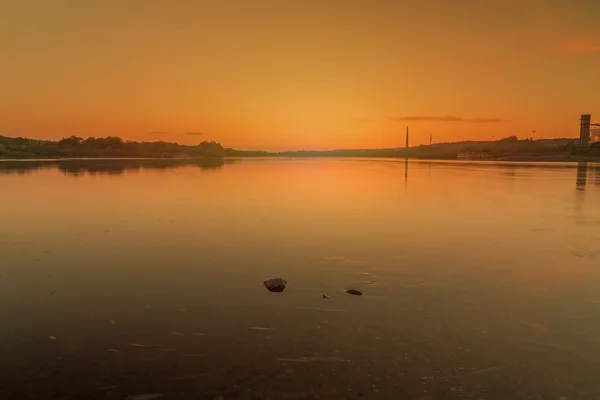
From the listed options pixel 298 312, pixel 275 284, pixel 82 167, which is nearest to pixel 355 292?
pixel 298 312

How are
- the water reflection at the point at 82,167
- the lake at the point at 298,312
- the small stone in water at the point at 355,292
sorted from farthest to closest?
the water reflection at the point at 82,167 → the small stone in water at the point at 355,292 → the lake at the point at 298,312

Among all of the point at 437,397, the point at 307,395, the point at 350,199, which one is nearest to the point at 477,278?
the point at 437,397

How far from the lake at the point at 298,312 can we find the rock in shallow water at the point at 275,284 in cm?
45

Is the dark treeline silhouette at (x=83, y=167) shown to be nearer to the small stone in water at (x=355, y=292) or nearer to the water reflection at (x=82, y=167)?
the water reflection at (x=82, y=167)

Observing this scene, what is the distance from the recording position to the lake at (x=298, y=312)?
7355 mm

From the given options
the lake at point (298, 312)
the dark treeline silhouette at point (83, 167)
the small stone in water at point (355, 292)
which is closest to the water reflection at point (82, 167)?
the dark treeline silhouette at point (83, 167)

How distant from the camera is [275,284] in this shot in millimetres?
12258

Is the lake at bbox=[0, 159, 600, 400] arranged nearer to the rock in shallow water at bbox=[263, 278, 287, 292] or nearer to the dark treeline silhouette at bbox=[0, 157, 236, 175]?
the rock in shallow water at bbox=[263, 278, 287, 292]

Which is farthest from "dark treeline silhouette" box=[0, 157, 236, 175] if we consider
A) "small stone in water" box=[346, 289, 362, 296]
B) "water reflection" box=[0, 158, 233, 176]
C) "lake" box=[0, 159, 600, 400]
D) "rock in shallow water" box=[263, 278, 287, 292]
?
"small stone in water" box=[346, 289, 362, 296]

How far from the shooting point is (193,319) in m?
10.0

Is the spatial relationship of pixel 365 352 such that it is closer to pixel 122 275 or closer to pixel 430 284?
pixel 430 284

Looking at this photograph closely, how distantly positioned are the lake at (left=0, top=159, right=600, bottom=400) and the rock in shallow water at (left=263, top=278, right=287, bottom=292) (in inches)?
17.6

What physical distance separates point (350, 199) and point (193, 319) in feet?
91.8

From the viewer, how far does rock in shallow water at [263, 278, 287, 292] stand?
39.8ft
